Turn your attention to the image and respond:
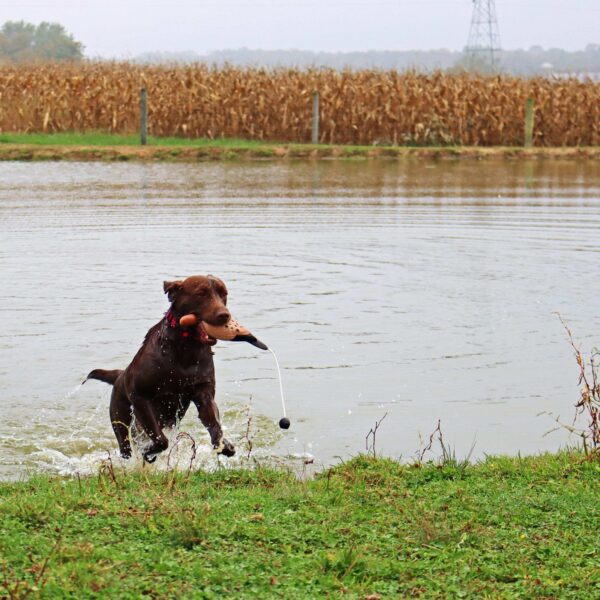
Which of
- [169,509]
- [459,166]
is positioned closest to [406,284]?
[169,509]

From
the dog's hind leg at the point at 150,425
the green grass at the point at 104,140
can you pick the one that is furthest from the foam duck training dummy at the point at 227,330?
the green grass at the point at 104,140

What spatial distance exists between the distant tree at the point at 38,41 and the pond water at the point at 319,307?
89.8 meters

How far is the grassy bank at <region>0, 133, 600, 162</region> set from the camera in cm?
2906

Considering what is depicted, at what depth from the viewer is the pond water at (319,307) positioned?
26.8 feet

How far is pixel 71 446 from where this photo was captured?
777 cm

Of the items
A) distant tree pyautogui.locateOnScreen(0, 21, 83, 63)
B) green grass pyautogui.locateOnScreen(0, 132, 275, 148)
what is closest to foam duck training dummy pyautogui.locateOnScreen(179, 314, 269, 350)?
green grass pyautogui.locateOnScreen(0, 132, 275, 148)

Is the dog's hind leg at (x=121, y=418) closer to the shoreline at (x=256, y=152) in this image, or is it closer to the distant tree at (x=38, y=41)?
the shoreline at (x=256, y=152)

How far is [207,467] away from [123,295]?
5.45m

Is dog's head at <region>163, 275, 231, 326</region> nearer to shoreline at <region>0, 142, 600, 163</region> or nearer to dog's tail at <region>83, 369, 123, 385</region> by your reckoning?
dog's tail at <region>83, 369, 123, 385</region>

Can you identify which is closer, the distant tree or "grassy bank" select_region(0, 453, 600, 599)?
"grassy bank" select_region(0, 453, 600, 599)

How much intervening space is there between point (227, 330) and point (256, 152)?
2373 cm

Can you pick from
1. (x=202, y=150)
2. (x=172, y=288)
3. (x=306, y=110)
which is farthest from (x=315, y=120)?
(x=172, y=288)

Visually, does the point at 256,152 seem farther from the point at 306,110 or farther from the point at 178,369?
the point at 178,369

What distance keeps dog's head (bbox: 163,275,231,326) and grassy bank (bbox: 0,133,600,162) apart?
73.4 ft
